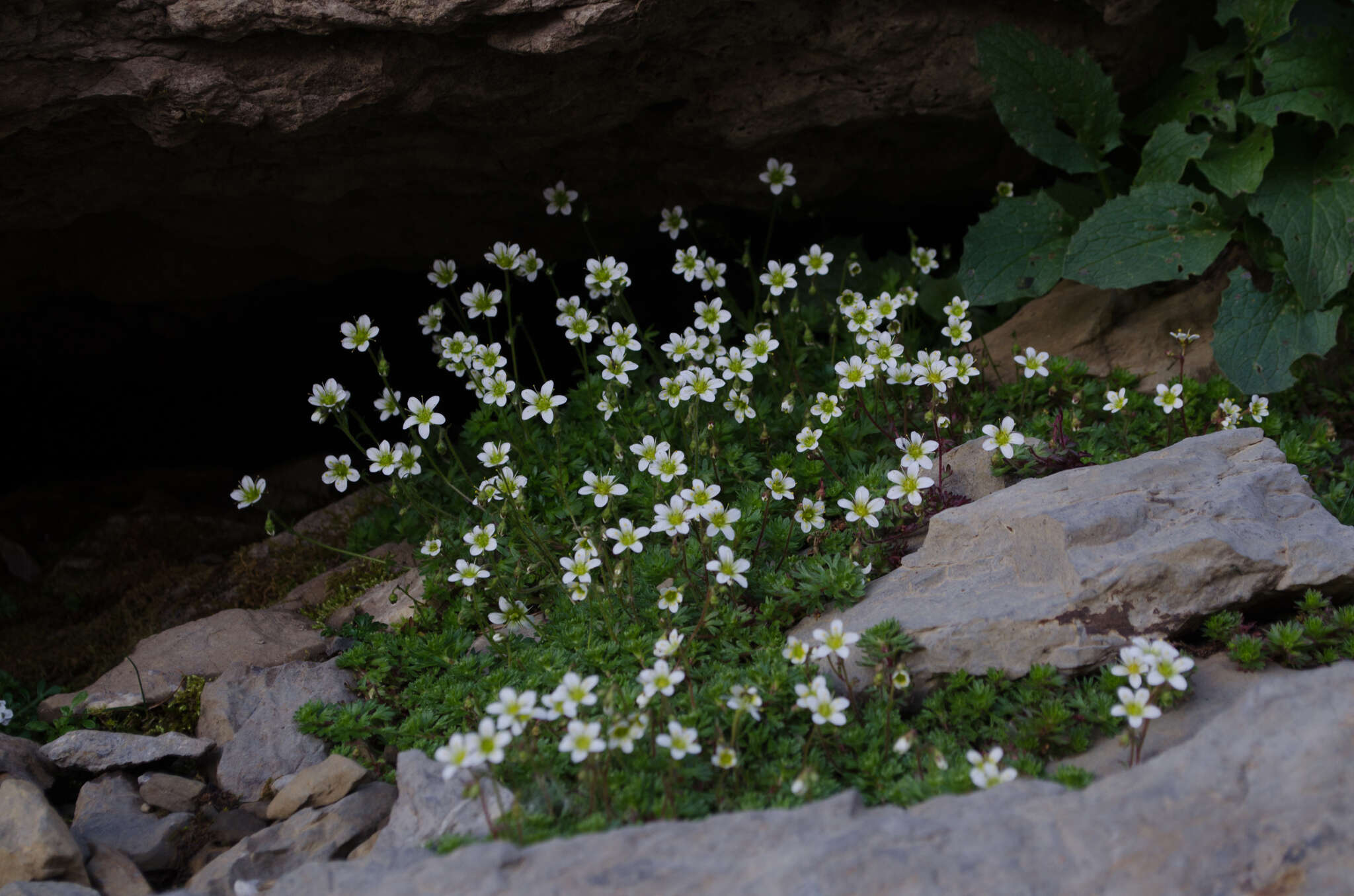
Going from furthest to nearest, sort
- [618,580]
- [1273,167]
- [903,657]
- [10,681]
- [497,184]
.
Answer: [497,184] → [1273,167] → [10,681] → [618,580] → [903,657]

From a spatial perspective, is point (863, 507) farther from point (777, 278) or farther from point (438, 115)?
point (438, 115)

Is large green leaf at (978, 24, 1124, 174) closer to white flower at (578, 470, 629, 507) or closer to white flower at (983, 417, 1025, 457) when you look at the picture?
white flower at (983, 417, 1025, 457)

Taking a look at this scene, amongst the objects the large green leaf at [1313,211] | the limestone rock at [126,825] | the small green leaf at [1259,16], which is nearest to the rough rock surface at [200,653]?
the limestone rock at [126,825]

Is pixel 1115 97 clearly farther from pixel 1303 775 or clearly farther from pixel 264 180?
pixel 264 180

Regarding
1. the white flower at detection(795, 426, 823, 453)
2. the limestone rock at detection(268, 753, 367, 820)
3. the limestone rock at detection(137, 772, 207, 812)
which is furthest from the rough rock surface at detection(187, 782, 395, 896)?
the white flower at detection(795, 426, 823, 453)

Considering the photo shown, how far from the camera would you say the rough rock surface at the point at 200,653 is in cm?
403

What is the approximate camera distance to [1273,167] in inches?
191

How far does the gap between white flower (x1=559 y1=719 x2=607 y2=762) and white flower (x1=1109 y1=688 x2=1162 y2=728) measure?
145cm

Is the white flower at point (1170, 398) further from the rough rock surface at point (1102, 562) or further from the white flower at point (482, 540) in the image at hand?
the white flower at point (482, 540)

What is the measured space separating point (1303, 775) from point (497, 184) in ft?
15.4

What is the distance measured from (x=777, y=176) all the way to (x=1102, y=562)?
2589mm

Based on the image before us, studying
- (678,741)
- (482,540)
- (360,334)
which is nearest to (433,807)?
(678,741)

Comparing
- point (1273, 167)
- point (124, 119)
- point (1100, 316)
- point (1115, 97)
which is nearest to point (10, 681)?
point (124, 119)

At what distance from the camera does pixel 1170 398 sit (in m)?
4.29
